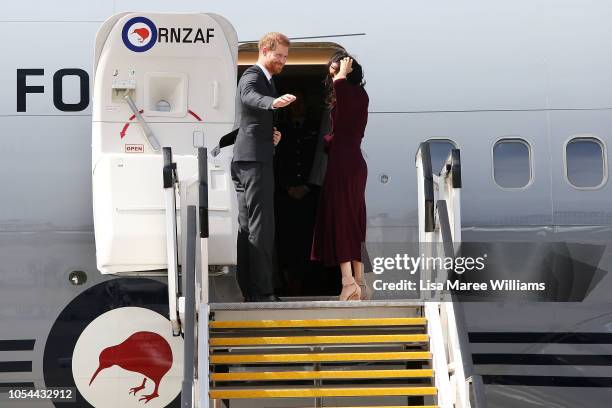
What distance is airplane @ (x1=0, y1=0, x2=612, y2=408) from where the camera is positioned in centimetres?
768

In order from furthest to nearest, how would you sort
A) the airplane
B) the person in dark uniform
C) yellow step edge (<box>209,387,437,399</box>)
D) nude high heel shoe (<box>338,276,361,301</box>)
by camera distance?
1. the person in dark uniform
2. the airplane
3. nude high heel shoe (<box>338,276,361,301</box>)
4. yellow step edge (<box>209,387,437,399</box>)

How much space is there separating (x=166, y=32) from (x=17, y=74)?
1.26m

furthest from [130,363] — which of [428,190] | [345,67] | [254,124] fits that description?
[345,67]

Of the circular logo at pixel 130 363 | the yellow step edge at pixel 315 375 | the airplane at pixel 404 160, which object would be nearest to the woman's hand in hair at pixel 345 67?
the airplane at pixel 404 160

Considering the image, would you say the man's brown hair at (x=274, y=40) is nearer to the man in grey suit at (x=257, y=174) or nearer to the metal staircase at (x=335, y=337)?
the man in grey suit at (x=257, y=174)

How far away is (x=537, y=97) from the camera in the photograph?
26.3 feet

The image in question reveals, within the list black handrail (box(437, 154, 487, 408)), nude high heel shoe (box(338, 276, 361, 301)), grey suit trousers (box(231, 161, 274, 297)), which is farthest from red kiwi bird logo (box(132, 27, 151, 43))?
black handrail (box(437, 154, 487, 408))

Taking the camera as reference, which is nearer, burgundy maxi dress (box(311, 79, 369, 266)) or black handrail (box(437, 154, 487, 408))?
black handrail (box(437, 154, 487, 408))

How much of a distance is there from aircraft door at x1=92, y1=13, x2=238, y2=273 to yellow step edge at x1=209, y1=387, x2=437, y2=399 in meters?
1.21

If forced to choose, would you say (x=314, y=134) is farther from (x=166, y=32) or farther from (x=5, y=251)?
(x=5, y=251)

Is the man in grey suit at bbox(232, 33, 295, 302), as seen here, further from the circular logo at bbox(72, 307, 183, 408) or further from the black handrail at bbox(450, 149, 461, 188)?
the black handrail at bbox(450, 149, 461, 188)

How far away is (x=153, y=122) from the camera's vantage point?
759cm

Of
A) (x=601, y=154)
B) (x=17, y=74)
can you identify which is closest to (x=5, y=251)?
(x=17, y=74)

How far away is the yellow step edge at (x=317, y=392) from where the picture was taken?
6438mm
